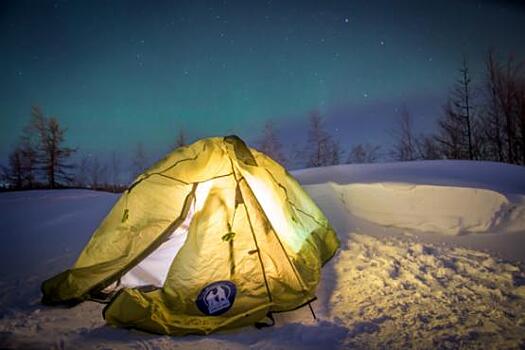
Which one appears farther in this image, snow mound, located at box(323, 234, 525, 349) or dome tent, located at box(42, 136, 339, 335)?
dome tent, located at box(42, 136, 339, 335)

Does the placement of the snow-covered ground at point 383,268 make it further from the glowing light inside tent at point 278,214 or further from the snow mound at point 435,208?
the glowing light inside tent at point 278,214

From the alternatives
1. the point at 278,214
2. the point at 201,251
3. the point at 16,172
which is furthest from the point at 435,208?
the point at 16,172

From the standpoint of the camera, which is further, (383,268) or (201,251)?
(383,268)

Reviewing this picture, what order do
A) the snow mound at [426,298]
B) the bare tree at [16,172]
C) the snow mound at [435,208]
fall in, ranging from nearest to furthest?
the snow mound at [426,298]
the snow mound at [435,208]
the bare tree at [16,172]

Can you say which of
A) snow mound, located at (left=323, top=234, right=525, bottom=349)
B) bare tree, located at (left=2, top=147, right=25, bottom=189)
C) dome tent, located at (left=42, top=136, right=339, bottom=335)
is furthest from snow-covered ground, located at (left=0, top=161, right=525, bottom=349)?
bare tree, located at (left=2, top=147, right=25, bottom=189)

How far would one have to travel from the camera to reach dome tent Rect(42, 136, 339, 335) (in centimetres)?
311

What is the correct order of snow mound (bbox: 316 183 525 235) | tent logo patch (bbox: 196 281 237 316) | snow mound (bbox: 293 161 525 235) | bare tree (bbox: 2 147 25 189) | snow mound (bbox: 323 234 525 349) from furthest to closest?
bare tree (bbox: 2 147 25 189) → snow mound (bbox: 293 161 525 235) → snow mound (bbox: 316 183 525 235) → tent logo patch (bbox: 196 281 237 316) → snow mound (bbox: 323 234 525 349)

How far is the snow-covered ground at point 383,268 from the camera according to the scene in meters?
2.88

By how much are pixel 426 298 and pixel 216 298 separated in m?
2.40

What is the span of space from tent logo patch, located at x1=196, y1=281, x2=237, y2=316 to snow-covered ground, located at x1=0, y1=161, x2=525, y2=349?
0.80 feet

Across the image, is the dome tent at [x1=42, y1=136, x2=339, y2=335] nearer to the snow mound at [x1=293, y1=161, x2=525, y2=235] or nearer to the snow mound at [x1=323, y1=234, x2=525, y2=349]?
the snow mound at [x1=323, y1=234, x2=525, y2=349]

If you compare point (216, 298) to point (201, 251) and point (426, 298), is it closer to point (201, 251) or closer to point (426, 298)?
point (201, 251)

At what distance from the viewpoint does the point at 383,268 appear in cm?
448

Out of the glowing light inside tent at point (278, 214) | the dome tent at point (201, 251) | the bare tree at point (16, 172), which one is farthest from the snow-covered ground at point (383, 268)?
the bare tree at point (16, 172)
